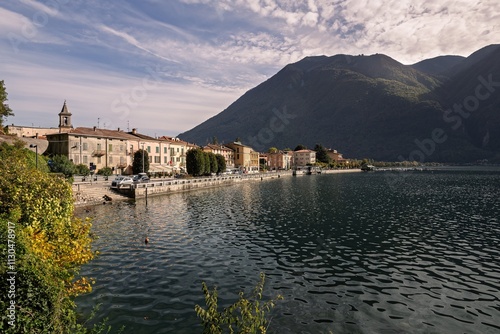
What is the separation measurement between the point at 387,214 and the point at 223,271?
99.2 feet

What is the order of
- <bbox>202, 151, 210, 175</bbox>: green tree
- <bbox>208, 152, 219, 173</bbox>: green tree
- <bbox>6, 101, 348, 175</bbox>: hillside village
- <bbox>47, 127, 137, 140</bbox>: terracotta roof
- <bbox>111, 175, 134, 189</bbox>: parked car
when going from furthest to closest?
<bbox>208, 152, 219, 173</bbox>: green tree → <bbox>202, 151, 210, 175</bbox>: green tree → <bbox>47, 127, 137, 140</bbox>: terracotta roof → <bbox>6, 101, 348, 175</bbox>: hillside village → <bbox>111, 175, 134, 189</bbox>: parked car

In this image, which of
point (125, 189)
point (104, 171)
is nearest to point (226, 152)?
point (104, 171)

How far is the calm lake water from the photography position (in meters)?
13.8

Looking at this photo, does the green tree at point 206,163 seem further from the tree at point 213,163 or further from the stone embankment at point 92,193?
the stone embankment at point 92,193

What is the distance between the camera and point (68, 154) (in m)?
69.8

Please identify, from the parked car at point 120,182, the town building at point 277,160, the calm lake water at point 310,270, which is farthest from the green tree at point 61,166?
the town building at point 277,160

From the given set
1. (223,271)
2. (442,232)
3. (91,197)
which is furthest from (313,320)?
(91,197)

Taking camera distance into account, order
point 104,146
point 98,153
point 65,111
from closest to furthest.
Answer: point 98,153 < point 104,146 < point 65,111

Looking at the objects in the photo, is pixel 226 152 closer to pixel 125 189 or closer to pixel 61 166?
pixel 61 166

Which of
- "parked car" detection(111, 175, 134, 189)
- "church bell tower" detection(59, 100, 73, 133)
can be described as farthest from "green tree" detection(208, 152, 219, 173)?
"church bell tower" detection(59, 100, 73, 133)

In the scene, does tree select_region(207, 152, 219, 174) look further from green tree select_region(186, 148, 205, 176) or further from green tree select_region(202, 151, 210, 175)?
green tree select_region(186, 148, 205, 176)

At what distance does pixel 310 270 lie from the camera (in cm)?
1997

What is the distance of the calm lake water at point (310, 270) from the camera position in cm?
1382

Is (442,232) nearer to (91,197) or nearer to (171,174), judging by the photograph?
(91,197)
